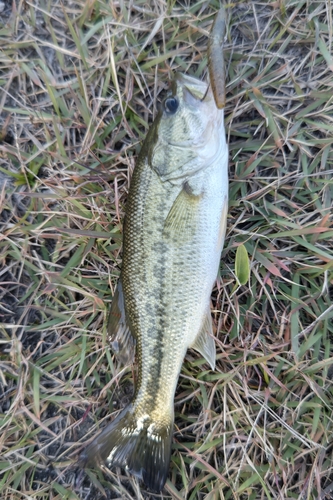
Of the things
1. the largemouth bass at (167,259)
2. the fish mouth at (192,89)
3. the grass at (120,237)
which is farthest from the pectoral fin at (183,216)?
the fish mouth at (192,89)

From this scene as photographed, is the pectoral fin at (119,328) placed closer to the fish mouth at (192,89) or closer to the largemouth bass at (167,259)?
the largemouth bass at (167,259)

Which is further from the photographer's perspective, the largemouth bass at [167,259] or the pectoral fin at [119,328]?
the pectoral fin at [119,328]

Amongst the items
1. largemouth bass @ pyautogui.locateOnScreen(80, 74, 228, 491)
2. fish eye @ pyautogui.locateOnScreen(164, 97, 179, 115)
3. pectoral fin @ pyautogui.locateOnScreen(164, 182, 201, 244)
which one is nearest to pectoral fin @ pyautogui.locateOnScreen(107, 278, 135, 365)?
largemouth bass @ pyautogui.locateOnScreen(80, 74, 228, 491)

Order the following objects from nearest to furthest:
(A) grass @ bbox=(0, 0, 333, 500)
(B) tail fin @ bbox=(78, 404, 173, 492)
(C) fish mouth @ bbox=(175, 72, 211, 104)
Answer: (C) fish mouth @ bbox=(175, 72, 211, 104) → (B) tail fin @ bbox=(78, 404, 173, 492) → (A) grass @ bbox=(0, 0, 333, 500)

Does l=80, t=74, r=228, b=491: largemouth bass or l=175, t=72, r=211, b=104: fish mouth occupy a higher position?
l=175, t=72, r=211, b=104: fish mouth

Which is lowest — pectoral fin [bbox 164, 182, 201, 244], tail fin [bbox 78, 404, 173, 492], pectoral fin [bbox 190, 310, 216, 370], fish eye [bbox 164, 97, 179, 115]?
tail fin [bbox 78, 404, 173, 492]

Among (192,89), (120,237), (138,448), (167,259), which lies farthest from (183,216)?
(138,448)

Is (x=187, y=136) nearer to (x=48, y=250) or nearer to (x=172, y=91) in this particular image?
(x=172, y=91)

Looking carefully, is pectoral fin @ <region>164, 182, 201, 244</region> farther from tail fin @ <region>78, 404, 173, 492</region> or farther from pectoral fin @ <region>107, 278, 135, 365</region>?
tail fin @ <region>78, 404, 173, 492</region>
